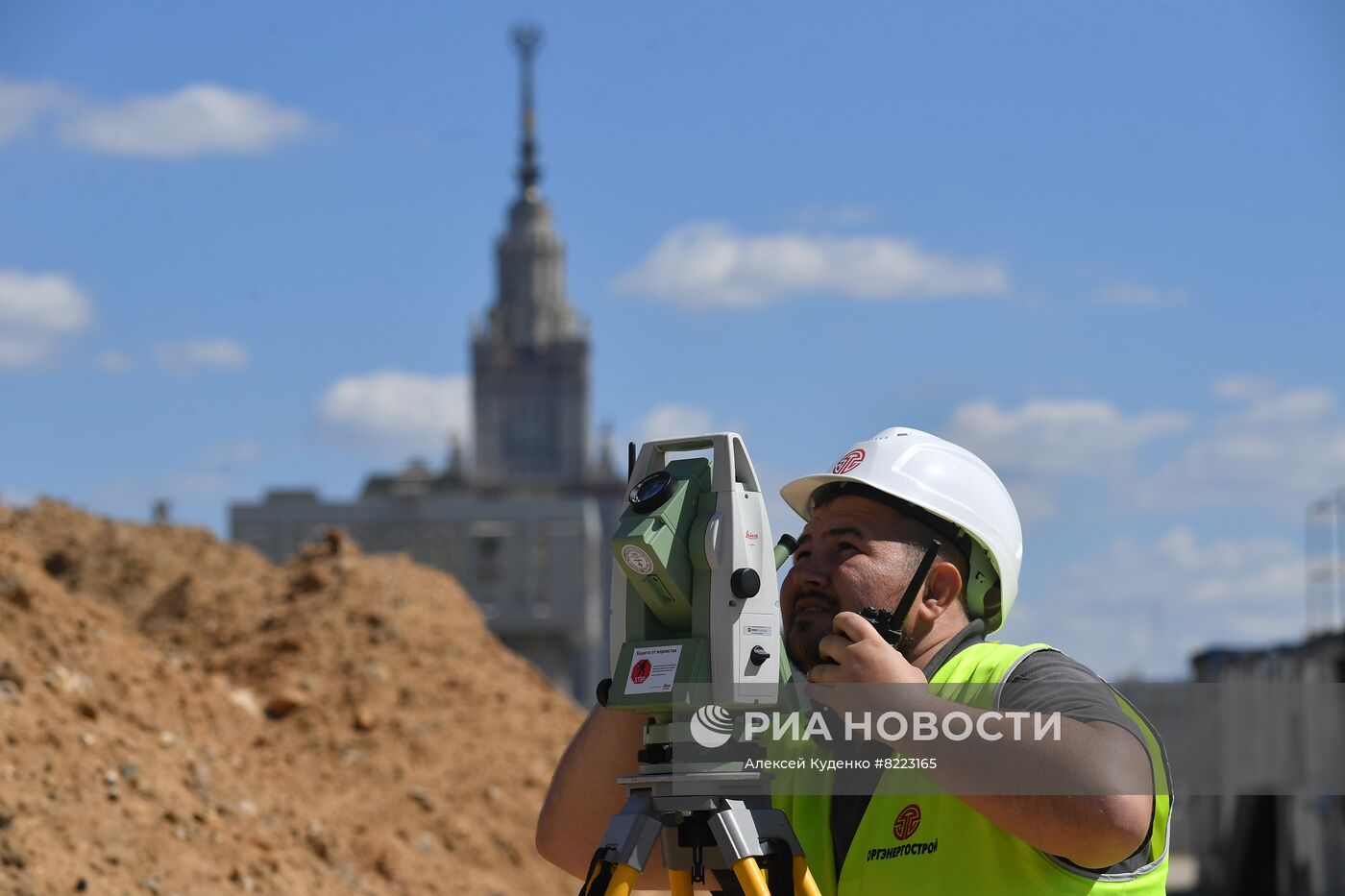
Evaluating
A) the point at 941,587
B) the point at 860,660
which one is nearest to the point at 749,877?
the point at 860,660

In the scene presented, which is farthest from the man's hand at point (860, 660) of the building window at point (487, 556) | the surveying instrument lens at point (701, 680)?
the building window at point (487, 556)

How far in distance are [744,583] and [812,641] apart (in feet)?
0.83

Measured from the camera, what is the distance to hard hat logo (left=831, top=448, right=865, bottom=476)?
3.09 meters

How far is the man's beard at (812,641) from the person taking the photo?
2893 mm

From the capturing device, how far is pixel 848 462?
3123mm

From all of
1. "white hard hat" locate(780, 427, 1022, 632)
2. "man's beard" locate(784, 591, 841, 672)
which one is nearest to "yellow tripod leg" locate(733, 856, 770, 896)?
"man's beard" locate(784, 591, 841, 672)

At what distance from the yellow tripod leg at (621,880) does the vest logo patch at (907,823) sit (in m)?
0.48

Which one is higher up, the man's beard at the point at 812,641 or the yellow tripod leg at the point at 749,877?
the man's beard at the point at 812,641

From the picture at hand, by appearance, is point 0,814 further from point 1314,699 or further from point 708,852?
point 1314,699

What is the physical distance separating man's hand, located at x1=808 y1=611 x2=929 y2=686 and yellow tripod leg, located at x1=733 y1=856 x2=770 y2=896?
34 centimetres

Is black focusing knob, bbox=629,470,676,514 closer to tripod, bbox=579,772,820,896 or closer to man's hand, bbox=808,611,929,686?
man's hand, bbox=808,611,929,686

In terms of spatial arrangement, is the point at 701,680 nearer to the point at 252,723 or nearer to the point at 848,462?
the point at 848,462

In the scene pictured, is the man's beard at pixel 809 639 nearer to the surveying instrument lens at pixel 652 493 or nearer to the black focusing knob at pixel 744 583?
the black focusing knob at pixel 744 583

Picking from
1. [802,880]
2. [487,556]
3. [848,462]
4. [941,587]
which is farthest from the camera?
[487,556]
